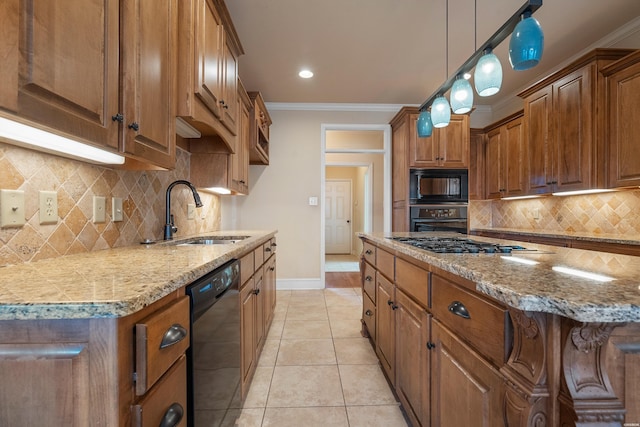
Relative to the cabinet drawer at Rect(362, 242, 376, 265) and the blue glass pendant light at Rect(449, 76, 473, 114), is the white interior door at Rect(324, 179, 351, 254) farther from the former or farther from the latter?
the blue glass pendant light at Rect(449, 76, 473, 114)

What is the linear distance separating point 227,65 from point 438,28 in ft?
5.90

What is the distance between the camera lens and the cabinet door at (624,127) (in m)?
2.13

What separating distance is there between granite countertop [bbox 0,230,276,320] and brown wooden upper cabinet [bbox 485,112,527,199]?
364cm

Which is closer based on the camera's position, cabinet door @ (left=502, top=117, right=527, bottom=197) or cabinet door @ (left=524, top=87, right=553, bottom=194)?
cabinet door @ (left=524, top=87, right=553, bottom=194)

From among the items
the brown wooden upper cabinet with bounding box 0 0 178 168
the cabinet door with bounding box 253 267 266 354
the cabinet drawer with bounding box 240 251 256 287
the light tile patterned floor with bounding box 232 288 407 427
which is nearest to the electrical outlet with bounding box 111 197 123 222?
the brown wooden upper cabinet with bounding box 0 0 178 168

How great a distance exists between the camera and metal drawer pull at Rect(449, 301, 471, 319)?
860 millimetres

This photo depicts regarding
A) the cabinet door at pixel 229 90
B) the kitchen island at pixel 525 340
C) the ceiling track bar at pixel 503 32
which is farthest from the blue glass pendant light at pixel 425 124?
the cabinet door at pixel 229 90

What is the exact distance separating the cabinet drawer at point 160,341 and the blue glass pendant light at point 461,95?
1723mm

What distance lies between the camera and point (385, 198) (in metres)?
4.09

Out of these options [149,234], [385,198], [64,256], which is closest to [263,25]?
[149,234]

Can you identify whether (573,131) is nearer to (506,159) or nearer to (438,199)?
(506,159)

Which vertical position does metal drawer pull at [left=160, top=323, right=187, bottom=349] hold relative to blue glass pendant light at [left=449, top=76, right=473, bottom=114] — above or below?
below

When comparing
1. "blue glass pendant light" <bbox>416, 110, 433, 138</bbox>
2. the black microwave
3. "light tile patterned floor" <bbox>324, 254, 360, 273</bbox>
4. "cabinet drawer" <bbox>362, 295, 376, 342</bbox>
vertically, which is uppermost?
"blue glass pendant light" <bbox>416, 110, 433, 138</bbox>

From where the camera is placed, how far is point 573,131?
8.54 feet
